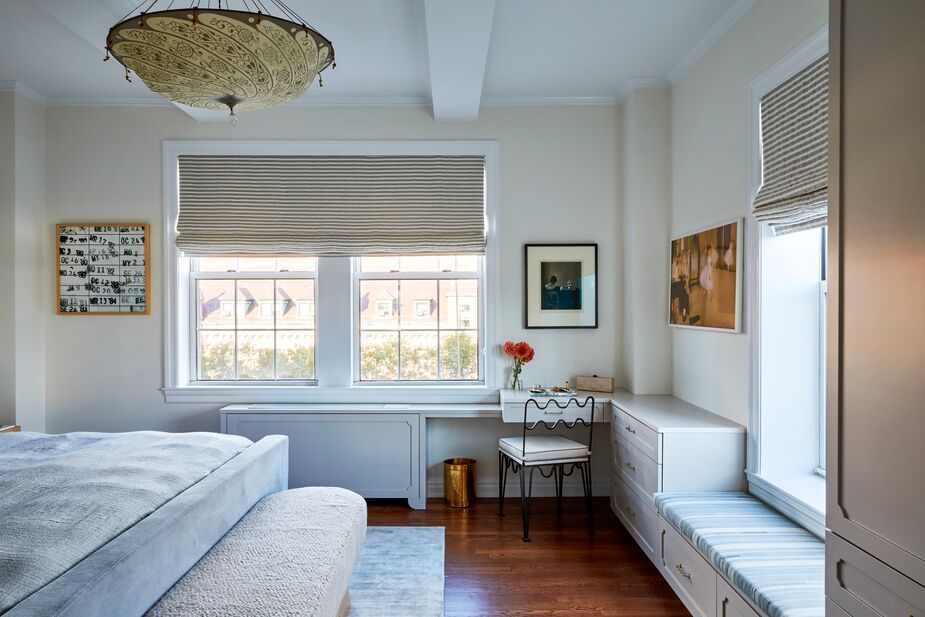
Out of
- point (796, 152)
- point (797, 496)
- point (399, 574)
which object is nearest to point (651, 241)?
point (796, 152)

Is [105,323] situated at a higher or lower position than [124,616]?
higher

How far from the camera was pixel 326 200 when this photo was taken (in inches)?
163

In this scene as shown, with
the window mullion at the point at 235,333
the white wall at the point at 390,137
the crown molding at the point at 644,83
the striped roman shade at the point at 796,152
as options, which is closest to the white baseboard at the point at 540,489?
the white wall at the point at 390,137

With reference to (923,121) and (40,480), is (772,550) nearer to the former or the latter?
(923,121)

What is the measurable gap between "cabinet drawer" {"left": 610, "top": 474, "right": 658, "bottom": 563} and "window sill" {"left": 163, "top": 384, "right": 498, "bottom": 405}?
101cm

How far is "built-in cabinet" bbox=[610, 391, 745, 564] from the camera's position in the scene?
2822mm

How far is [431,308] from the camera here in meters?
4.28

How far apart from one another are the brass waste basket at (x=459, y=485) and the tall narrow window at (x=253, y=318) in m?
1.24

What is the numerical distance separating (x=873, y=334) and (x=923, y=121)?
449mm

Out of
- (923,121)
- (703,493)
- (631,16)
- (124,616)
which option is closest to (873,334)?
(923,121)

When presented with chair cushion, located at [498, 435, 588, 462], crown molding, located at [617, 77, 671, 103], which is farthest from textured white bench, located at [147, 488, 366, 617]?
crown molding, located at [617, 77, 671, 103]

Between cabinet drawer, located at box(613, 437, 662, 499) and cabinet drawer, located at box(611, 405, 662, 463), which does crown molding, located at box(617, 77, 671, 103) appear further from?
cabinet drawer, located at box(613, 437, 662, 499)

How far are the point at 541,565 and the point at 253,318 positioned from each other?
2.63 m

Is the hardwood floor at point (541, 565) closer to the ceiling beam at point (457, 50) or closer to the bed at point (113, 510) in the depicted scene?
the bed at point (113, 510)
